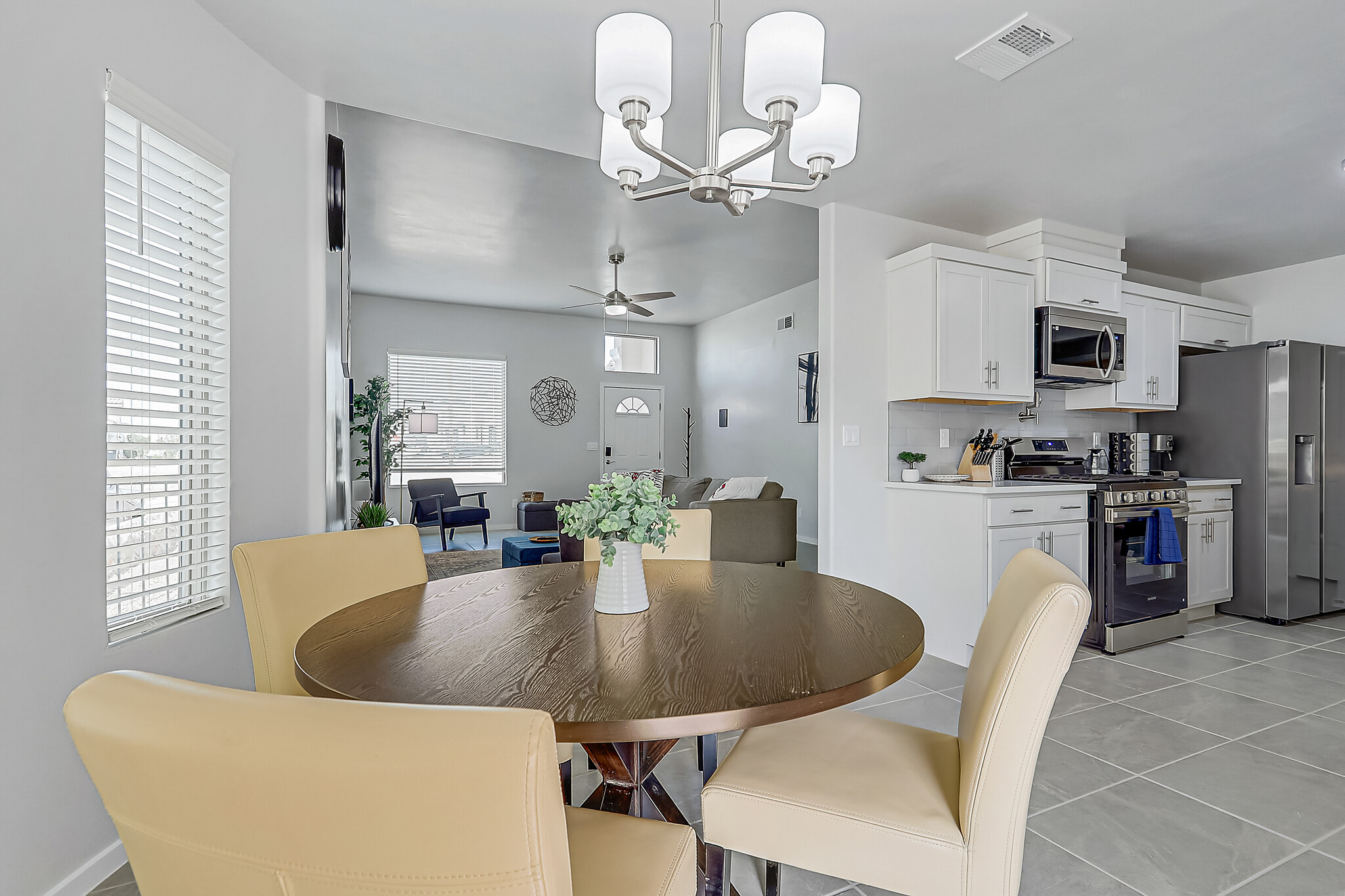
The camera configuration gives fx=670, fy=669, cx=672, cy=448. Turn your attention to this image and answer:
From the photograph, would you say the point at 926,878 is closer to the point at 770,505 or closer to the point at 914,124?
the point at 914,124

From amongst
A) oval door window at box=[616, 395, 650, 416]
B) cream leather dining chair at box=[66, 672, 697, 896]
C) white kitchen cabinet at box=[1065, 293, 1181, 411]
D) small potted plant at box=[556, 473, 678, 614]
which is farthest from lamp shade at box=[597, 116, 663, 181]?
oval door window at box=[616, 395, 650, 416]

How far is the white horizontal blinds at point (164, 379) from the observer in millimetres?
1794

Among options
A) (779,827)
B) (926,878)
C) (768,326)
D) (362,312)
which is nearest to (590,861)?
(779,827)

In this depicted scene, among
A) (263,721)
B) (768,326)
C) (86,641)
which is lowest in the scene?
(86,641)

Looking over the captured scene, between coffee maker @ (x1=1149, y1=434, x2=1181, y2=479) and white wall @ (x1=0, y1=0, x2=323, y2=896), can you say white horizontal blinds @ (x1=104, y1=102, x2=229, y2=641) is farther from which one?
coffee maker @ (x1=1149, y1=434, x2=1181, y2=479)

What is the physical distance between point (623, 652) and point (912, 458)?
3.07 metres

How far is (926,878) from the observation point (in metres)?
1.15

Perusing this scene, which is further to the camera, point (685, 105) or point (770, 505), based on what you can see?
point (770, 505)

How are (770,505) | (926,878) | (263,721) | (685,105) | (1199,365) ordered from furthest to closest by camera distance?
(770,505), (1199,365), (685,105), (926,878), (263,721)

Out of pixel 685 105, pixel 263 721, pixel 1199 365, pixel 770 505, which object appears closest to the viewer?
pixel 263 721

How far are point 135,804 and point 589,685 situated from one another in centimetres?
57

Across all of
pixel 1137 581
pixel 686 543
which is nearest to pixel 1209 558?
pixel 1137 581

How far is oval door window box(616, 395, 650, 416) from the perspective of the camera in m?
8.84

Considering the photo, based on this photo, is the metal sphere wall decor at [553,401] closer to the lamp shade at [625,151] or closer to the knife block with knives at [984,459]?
the knife block with knives at [984,459]
